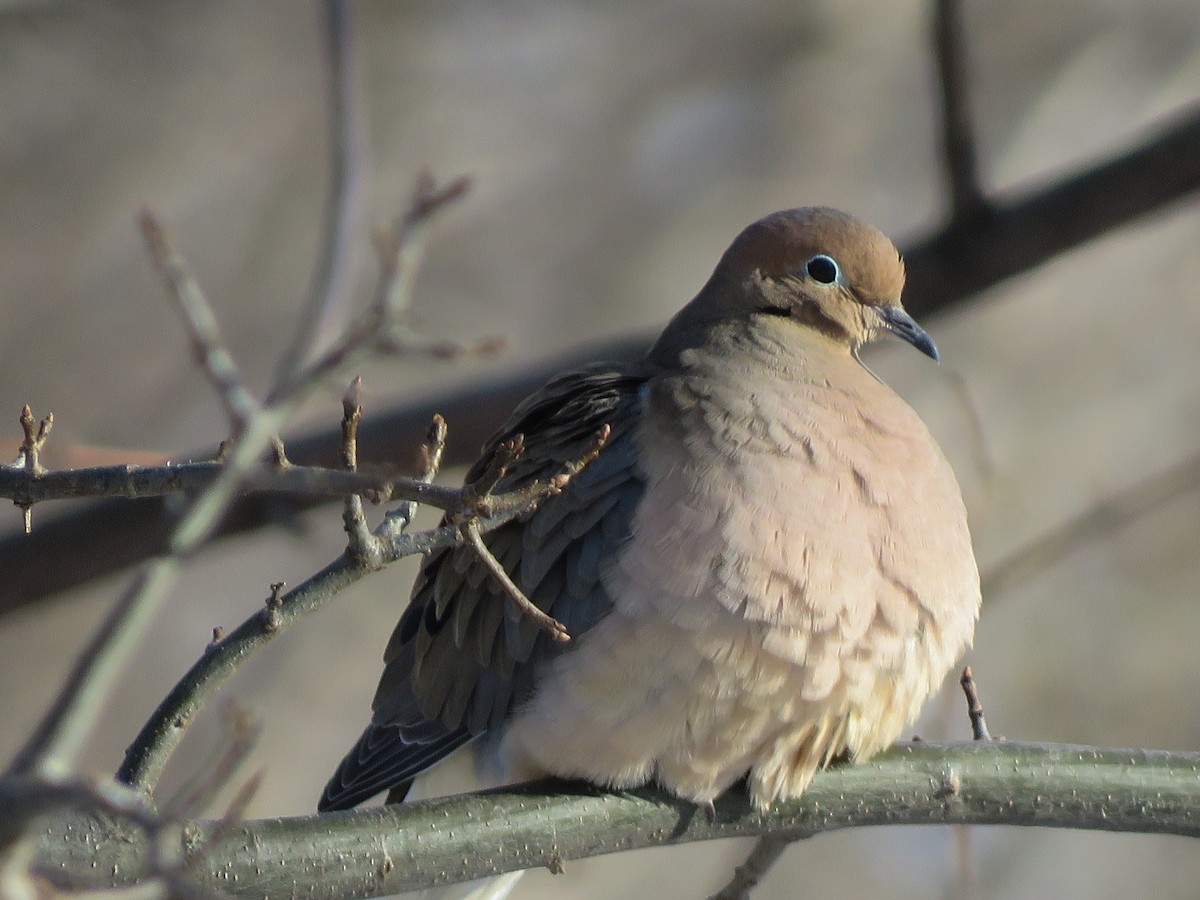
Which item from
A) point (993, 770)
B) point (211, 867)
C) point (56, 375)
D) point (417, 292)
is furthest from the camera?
point (417, 292)

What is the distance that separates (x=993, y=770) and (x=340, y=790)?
58.4 inches

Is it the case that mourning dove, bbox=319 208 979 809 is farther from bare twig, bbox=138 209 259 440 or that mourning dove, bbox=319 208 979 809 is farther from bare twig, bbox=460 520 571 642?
bare twig, bbox=138 209 259 440

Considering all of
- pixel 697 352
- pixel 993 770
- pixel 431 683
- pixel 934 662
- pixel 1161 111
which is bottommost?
pixel 993 770

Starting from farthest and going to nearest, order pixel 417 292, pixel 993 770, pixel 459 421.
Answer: pixel 417 292 → pixel 459 421 → pixel 993 770

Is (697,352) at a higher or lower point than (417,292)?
lower

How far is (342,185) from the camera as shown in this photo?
3.08 meters

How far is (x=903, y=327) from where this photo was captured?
153 inches

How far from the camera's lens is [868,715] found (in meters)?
3.12

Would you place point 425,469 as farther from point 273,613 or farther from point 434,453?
point 273,613

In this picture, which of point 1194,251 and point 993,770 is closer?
point 993,770

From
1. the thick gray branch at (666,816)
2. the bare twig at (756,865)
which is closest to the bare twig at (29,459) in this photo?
the thick gray branch at (666,816)

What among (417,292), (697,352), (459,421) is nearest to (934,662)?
(697,352)

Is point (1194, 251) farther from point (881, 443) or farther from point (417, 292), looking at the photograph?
point (881, 443)

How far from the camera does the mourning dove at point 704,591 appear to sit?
3031mm
